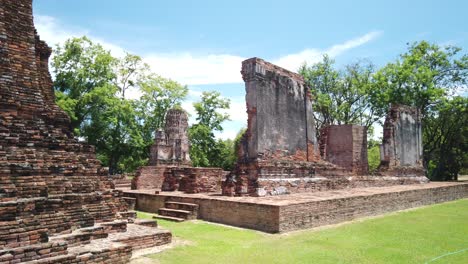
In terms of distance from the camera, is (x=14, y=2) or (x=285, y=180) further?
(x=285, y=180)

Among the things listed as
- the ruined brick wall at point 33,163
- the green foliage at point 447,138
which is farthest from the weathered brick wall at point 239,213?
the green foliage at point 447,138

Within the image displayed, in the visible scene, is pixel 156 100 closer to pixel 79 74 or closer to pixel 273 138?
pixel 79 74

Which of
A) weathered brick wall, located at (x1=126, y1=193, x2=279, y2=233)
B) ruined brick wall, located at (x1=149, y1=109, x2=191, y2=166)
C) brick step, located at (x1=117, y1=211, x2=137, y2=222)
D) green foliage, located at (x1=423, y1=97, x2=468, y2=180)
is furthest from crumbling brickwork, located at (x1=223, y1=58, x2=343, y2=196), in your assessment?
green foliage, located at (x1=423, y1=97, x2=468, y2=180)

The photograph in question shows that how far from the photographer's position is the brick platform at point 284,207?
26.5ft

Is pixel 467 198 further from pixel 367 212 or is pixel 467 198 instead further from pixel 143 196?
pixel 143 196

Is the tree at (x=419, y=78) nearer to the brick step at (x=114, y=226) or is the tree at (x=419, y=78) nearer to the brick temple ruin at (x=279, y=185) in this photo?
the brick temple ruin at (x=279, y=185)

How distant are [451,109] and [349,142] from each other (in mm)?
11723

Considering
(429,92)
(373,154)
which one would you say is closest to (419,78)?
(429,92)

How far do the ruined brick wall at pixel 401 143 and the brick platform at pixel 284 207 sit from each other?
20.3 feet

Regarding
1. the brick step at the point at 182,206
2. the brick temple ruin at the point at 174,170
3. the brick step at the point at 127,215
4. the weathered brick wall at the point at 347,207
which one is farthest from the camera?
the brick temple ruin at the point at 174,170

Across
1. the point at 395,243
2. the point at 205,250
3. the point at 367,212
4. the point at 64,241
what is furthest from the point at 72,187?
the point at 367,212

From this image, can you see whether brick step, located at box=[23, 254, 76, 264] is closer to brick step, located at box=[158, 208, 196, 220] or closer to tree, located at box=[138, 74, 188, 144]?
brick step, located at box=[158, 208, 196, 220]

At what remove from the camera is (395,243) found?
703 cm

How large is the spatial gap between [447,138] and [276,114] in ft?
74.6
